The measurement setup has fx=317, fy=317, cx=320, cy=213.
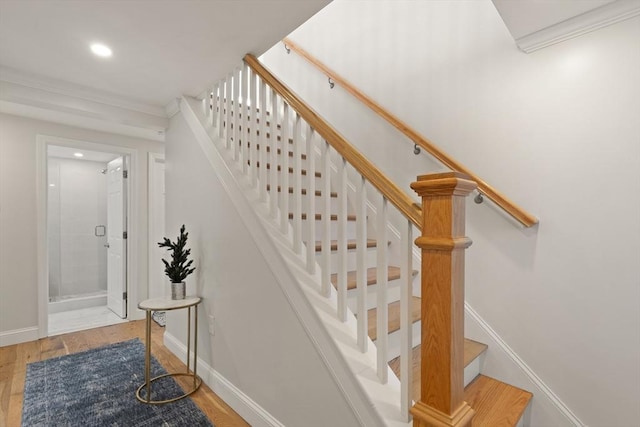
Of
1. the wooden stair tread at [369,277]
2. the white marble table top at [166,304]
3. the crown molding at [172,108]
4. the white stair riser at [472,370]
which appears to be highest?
the crown molding at [172,108]

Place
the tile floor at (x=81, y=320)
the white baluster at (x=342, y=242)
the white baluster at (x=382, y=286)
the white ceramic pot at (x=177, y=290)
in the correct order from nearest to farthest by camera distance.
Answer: the white baluster at (x=382, y=286)
the white baluster at (x=342, y=242)
the white ceramic pot at (x=177, y=290)
the tile floor at (x=81, y=320)

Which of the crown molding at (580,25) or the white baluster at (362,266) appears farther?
the crown molding at (580,25)

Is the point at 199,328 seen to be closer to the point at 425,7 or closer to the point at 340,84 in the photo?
the point at 340,84

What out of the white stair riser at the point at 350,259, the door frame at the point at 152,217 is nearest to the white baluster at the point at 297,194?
the white stair riser at the point at 350,259

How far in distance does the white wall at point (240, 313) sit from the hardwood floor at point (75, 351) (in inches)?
6.8

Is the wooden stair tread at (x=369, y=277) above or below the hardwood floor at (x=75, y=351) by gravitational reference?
above

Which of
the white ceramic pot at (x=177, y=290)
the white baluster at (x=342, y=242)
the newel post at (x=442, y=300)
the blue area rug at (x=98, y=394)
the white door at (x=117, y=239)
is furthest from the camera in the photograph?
the white door at (x=117, y=239)

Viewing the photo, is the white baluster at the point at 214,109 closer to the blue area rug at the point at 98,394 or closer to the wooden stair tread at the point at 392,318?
the wooden stair tread at the point at 392,318

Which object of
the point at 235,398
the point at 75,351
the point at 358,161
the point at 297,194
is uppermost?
the point at 358,161

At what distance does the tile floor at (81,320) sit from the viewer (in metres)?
3.47

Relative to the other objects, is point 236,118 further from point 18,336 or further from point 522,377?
point 18,336

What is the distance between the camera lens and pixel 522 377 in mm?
1769

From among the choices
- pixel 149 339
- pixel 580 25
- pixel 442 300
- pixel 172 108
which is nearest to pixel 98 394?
pixel 149 339

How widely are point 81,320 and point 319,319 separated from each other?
3.95 m
